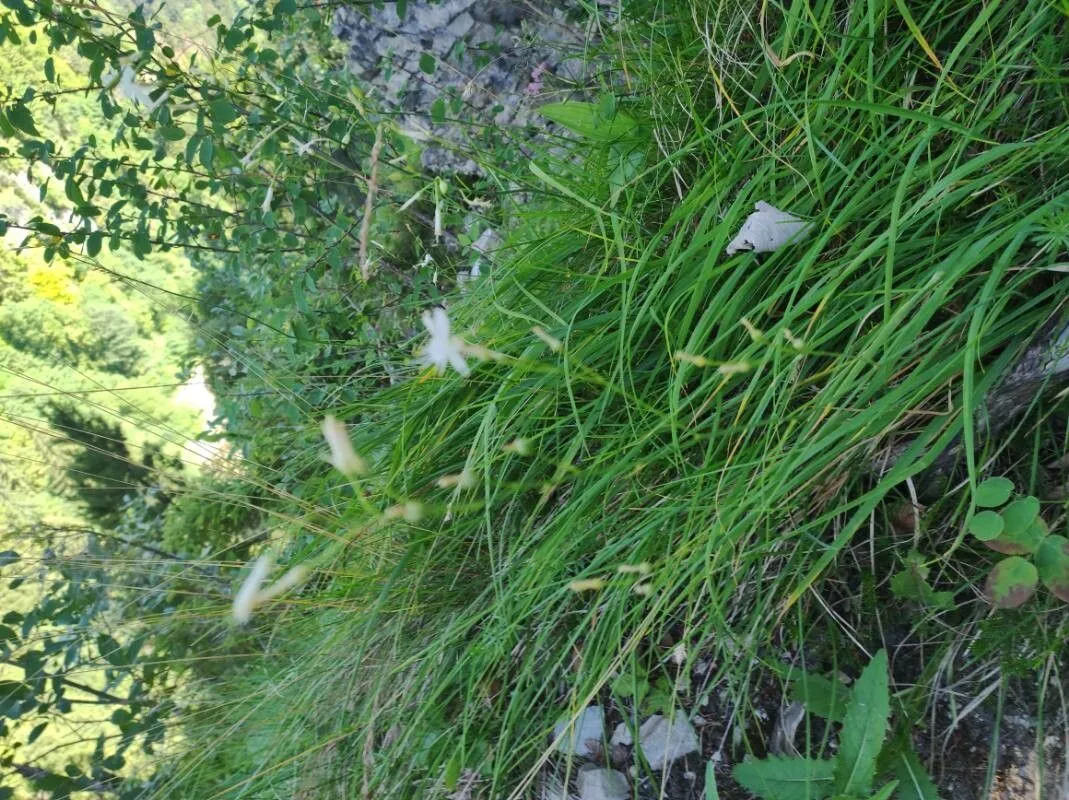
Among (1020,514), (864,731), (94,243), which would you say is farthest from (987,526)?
(94,243)

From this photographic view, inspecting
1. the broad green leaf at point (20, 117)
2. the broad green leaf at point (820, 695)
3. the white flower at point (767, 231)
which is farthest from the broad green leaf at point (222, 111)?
the broad green leaf at point (820, 695)

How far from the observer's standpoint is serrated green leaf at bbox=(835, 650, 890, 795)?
71 centimetres

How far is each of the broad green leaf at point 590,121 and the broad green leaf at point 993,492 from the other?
693mm

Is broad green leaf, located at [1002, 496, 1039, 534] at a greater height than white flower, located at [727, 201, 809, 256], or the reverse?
white flower, located at [727, 201, 809, 256]

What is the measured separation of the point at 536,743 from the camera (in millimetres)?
927

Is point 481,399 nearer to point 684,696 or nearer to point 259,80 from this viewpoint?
point 684,696

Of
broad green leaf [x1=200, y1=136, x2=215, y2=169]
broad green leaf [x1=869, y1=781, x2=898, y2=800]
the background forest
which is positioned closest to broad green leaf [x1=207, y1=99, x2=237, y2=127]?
broad green leaf [x1=200, y1=136, x2=215, y2=169]

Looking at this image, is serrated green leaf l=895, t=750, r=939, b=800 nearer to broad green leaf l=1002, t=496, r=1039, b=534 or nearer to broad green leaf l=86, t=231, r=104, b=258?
broad green leaf l=1002, t=496, r=1039, b=534

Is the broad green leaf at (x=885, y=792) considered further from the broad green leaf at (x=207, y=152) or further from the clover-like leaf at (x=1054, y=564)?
the broad green leaf at (x=207, y=152)

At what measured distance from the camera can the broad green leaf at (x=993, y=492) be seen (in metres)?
0.73

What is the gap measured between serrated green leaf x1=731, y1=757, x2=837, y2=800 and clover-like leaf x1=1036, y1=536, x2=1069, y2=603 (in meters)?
0.29

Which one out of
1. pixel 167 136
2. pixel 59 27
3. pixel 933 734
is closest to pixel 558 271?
pixel 933 734

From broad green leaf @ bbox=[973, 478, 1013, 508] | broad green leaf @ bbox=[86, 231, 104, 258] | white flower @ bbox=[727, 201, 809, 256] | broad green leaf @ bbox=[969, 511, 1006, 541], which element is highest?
broad green leaf @ bbox=[86, 231, 104, 258]

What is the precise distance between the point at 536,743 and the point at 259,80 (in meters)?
1.44
